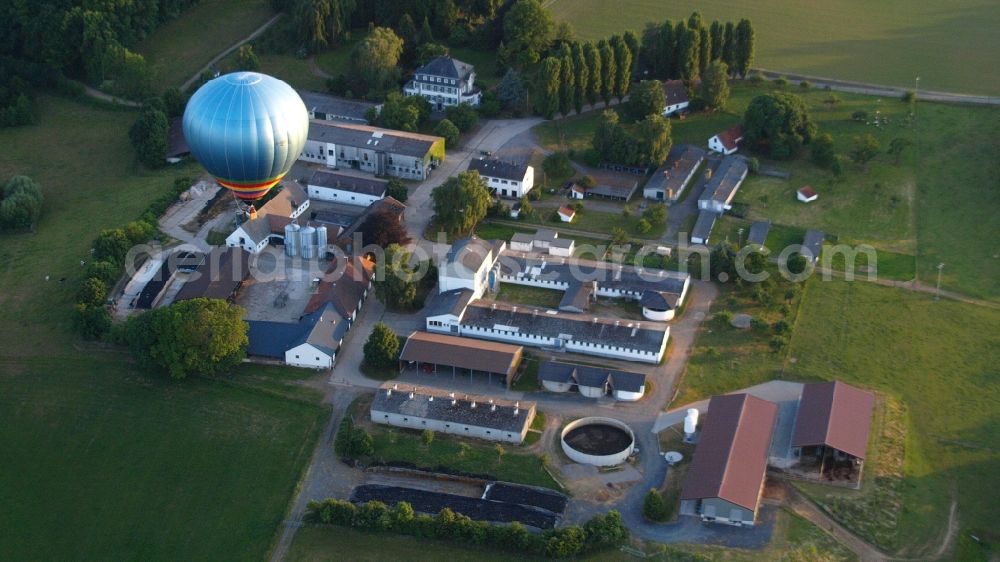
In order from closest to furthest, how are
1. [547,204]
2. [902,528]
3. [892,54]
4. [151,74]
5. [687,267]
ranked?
1. [902,528]
2. [687,267]
3. [547,204]
4. [151,74]
5. [892,54]

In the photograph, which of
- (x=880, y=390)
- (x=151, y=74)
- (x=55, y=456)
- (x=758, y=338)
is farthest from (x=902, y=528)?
(x=151, y=74)

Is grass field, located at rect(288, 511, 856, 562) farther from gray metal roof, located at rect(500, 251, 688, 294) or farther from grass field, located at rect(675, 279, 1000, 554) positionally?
gray metal roof, located at rect(500, 251, 688, 294)

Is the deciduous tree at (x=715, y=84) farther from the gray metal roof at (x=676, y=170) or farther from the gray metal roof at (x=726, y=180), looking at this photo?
the gray metal roof at (x=726, y=180)

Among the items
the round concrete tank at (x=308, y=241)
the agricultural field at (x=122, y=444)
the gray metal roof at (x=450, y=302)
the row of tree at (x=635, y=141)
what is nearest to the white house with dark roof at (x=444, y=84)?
the row of tree at (x=635, y=141)

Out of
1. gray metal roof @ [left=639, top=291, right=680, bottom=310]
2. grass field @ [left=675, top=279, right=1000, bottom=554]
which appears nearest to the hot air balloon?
gray metal roof @ [left=639, top=291, right=680, bottom=310]

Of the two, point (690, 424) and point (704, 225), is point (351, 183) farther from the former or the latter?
point (690, 424)

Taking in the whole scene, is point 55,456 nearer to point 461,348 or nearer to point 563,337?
point 461,348
